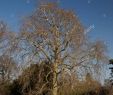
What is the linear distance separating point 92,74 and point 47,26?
6211mm

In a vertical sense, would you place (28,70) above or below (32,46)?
below

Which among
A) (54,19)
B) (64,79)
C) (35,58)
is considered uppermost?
(54,19)

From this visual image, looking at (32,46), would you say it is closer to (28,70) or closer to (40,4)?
(28,70)

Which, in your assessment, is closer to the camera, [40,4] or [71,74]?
[71,74]

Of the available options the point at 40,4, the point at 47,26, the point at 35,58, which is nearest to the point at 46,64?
the point at 35,58

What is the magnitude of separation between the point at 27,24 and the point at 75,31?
4.60 m

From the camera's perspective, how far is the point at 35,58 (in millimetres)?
29609

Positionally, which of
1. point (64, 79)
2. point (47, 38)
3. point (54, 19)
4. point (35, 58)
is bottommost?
point (64, 79)

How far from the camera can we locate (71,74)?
2970 cm

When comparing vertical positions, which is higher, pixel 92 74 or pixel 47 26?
pixel 47 26

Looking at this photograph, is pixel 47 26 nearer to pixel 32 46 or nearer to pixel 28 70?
pixel 32 46

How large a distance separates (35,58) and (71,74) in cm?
363

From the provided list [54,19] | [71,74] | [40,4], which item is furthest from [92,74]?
[40,4]

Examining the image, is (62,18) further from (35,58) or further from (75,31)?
(35,58)
